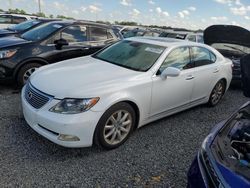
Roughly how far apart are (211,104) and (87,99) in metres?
3.47

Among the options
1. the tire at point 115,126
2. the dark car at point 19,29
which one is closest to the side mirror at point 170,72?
the tire at point 115,126

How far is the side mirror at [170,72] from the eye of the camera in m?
3.90

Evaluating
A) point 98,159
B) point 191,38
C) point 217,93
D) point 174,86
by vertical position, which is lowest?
point 98,159

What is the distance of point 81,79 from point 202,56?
2698mm

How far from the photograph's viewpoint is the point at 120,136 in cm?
371

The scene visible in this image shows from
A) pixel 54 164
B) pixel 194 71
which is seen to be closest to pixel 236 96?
pixel 194 71

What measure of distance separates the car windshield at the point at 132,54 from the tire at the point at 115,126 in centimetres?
77

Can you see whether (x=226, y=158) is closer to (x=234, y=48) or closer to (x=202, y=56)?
(x=202, y=56)

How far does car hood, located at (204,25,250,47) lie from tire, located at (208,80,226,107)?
41.6 inches

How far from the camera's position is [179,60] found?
455 cm

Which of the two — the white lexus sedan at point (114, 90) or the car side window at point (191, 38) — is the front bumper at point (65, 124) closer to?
the white lexus sedan at point (114, 90)

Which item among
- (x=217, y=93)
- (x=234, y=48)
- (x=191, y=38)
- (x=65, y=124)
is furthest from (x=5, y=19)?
(x=65, y=124)

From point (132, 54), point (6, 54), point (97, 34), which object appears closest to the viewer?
point (132, 54)

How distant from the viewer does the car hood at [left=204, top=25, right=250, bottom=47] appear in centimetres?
561
